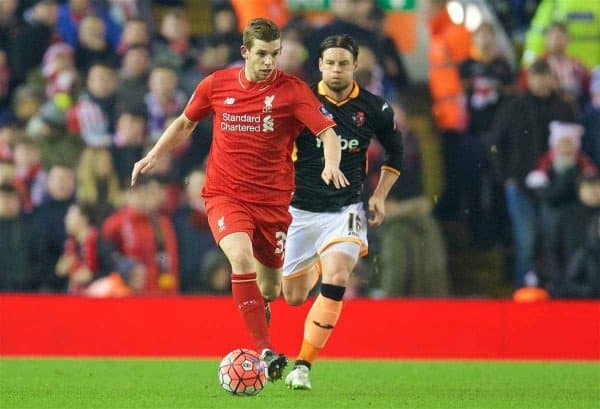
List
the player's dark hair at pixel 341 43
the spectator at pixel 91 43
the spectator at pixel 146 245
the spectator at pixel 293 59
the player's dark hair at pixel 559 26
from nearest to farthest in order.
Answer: the player's dark hair at pixel 341 43, the spectator at pixel 146 245, the spectator at pixel 293 59, the player's dark hair at pixel 559 26, the spectator at pixel 91 43

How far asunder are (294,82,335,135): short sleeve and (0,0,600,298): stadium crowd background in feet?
13.1

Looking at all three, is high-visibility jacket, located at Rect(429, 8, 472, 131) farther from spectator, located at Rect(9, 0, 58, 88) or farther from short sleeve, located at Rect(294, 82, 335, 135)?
short sleeve, located at Rect(294, 82, 335, 135)

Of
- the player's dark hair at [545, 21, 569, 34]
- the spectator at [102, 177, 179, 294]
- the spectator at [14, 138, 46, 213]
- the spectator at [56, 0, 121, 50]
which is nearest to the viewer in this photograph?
the spectator at [102, 177, 179, 294]

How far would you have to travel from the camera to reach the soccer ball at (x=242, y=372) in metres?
7.26

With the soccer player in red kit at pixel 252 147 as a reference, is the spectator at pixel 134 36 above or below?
above

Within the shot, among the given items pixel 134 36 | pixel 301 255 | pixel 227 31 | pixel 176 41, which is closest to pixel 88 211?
pixel 134 36

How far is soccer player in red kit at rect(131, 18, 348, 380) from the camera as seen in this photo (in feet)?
24.9

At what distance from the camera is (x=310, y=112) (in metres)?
7.79

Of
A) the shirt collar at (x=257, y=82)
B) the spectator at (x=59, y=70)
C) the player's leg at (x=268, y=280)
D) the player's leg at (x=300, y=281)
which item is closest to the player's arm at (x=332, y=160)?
the shirt collar at (x=257, y=82)

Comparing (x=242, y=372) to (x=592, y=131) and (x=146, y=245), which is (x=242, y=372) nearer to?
(x=146, y=245)

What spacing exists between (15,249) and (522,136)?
476 cm

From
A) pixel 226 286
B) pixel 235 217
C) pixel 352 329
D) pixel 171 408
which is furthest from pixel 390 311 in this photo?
pixel 171 408

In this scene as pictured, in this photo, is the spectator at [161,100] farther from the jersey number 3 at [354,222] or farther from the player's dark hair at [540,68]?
the jersey number 3 at [354,222]

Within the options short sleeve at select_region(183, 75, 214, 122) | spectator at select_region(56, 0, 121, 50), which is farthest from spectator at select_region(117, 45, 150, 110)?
Result: short sleeve at select_region(183, 75, 214, 122)
